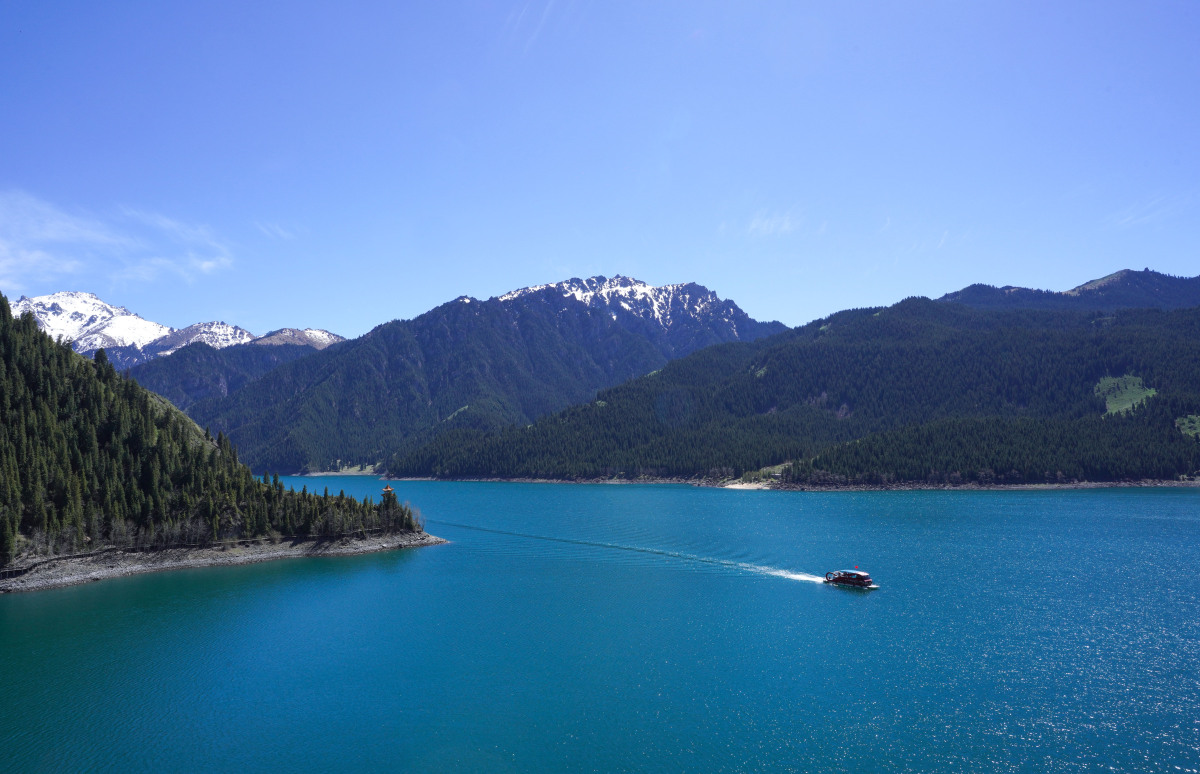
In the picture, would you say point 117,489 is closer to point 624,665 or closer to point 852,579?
point 624,665

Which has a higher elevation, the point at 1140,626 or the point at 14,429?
the point at 14,429

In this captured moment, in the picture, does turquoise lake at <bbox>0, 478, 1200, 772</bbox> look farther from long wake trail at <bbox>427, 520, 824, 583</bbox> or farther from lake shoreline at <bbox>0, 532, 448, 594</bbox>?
lake shoreline at <bbox>0, 532, 448, 594</bbox>

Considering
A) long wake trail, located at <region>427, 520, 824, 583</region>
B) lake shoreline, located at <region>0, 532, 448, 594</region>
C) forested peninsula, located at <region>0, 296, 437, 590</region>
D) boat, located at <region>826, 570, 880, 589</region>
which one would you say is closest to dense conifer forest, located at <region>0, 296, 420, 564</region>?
forested peninsula, located at <region>0, 296, 437, 590</region>

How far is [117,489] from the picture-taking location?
101812 mm

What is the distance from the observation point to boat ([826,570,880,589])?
85.0 meters

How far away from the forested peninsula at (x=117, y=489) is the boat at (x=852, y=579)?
2983 inches

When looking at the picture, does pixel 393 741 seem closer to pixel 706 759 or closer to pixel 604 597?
pixel 706 759

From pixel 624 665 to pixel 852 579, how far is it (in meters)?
40.8

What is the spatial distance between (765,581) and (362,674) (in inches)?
2117

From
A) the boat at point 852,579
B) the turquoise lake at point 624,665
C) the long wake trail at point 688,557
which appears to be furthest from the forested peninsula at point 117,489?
the boat at point 852,579

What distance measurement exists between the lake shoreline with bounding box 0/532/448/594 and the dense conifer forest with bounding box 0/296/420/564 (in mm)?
1737

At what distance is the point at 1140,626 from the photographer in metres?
66.6

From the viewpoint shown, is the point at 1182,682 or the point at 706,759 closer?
the point at 706,759

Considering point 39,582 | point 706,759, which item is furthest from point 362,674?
point 39,582
